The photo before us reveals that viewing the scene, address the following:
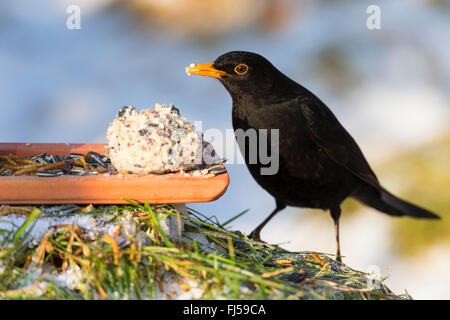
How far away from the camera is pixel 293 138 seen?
317 cm

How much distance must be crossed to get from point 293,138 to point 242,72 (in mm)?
485

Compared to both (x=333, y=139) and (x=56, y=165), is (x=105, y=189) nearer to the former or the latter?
(x=56, y=165)

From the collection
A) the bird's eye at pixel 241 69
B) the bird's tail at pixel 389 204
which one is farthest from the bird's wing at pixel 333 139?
the bird's eye at pixel 241 69

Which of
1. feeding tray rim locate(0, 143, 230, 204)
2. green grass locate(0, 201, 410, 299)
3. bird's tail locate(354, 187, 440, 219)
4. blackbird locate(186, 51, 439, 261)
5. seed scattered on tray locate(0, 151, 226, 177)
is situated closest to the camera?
green grass locate(0, 201, 410, 299)

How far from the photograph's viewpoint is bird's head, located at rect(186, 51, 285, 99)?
3.29 meters

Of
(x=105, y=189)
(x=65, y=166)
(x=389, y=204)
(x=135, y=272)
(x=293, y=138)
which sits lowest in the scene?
(x=135, y=272)

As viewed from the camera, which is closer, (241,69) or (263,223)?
(241,69)

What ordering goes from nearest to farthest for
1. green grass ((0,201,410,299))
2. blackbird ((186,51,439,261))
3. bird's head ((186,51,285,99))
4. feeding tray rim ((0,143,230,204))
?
green grass ((0,201,410,299))
feeding tray rim ((0,143,230,204))
blackbird ((186,51,439,261))
bird's head ((186,51,285,99))

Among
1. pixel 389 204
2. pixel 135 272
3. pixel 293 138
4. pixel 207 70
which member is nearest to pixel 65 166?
pixel 207 70

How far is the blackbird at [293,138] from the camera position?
10.4 feet

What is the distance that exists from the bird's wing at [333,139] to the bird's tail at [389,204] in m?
0.11

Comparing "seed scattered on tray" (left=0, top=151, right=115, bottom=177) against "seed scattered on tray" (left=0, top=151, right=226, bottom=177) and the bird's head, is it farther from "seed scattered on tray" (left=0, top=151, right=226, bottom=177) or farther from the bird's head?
the bird's head

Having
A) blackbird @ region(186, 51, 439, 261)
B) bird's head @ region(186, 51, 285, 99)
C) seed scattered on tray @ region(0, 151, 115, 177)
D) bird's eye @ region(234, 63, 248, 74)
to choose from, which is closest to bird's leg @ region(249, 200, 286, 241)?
blackbird @ region(186, 51, 439, 261)

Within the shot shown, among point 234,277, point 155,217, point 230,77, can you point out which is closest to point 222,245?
point 155,217
